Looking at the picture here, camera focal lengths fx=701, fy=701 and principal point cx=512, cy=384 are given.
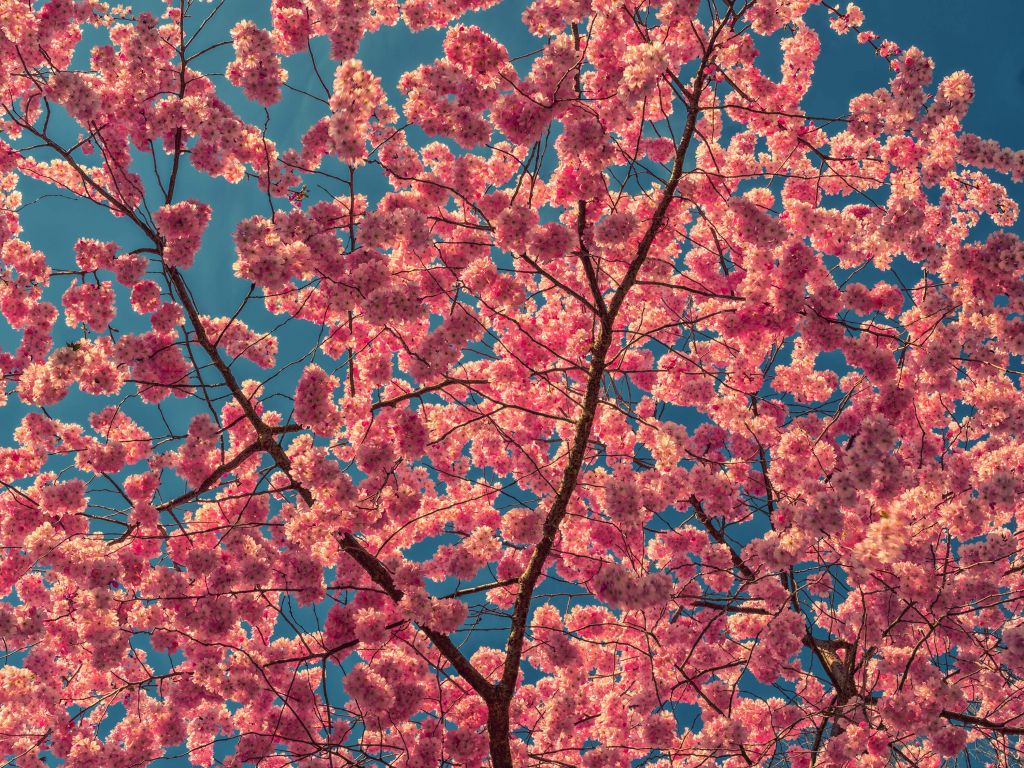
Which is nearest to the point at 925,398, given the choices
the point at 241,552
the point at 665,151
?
the point at 665,151

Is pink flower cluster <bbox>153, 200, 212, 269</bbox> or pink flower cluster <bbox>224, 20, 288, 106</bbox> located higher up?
A: pink flower cluster <bbox>224, 20, 288, 106</bbox>

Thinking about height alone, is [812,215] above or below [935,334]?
above

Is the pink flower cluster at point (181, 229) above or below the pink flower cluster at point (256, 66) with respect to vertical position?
below

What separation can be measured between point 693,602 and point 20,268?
9304mm

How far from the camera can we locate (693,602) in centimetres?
888

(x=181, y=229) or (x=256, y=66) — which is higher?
(x=256, y=66)

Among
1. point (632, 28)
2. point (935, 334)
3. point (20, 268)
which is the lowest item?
point (935, 334)

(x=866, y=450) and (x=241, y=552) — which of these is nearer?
(x=866, y=450)

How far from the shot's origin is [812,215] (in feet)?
27.7

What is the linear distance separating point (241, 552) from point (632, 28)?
25.5 ft

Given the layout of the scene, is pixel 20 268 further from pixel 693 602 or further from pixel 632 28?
pixel 693 602

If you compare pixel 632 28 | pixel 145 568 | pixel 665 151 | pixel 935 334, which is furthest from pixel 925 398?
pixel 145 568

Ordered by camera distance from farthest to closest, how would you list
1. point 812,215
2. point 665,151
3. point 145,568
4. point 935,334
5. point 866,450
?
1. point 665,151
2. point 812,215
3. point 145,568
4. point 935,334
5. point 866,450

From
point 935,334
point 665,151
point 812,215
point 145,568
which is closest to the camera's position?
point 935,334
